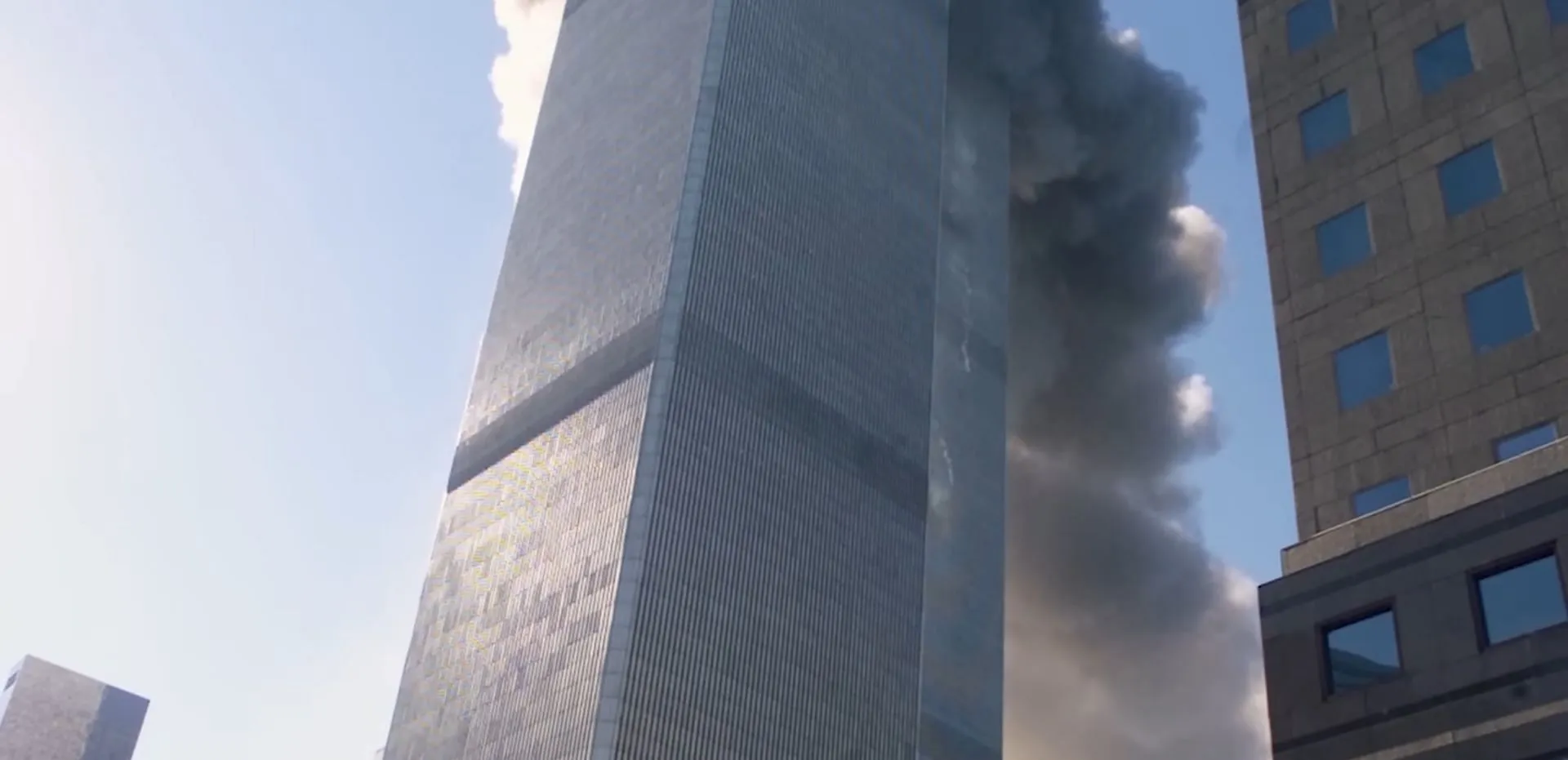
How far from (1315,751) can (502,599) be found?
79.6 metres

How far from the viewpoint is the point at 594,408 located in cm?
11356

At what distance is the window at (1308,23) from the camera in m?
49.8

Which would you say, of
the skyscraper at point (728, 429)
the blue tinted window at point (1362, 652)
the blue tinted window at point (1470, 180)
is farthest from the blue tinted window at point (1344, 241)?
the skyscraper at point (728, 429)

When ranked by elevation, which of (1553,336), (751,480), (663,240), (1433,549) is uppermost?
(663,240)

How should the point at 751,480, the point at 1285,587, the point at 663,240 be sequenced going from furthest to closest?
1. the point at 663,240
2. the point at 751,480
3. the point at 1285,587

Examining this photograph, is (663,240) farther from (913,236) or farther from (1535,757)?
(1535,757)

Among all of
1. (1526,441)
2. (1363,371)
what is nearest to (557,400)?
(1363,371)

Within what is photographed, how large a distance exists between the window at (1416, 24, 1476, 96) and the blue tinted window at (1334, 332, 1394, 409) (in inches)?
314

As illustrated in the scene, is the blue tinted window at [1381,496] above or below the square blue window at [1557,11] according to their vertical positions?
below

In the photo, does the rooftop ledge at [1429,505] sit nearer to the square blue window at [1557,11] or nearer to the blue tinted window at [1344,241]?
the blue tinted window at [1344,241]

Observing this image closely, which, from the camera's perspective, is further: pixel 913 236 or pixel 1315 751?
pixel 913 236

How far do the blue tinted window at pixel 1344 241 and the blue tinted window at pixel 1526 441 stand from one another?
25.6 feet

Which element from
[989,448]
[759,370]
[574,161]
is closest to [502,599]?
[759,370]

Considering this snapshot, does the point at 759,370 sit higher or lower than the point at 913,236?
lower
